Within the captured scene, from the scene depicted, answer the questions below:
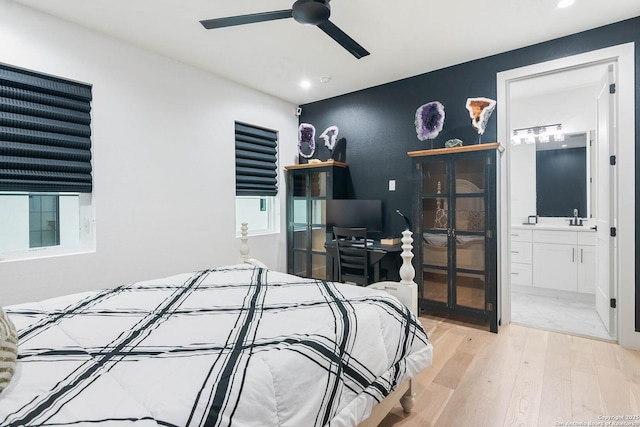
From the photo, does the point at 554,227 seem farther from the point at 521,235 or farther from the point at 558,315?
the point at 558,315

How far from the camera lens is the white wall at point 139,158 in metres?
2.37

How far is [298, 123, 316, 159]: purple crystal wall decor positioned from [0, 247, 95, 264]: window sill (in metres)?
2.73

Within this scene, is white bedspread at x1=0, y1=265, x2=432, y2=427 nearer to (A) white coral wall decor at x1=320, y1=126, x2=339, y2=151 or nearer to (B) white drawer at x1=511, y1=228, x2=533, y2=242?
(A) white coral wall decor at x1=320, y1=126, x2=339, y2=151

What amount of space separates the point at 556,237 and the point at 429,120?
2.25 meters

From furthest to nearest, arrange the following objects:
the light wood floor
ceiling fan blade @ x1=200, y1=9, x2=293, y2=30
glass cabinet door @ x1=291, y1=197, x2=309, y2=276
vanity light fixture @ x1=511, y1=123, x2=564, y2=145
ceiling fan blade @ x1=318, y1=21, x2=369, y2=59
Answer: glass cabinet door @ x1=291, y1=197, x2=309, y2=276 → vanity light fixture @ x1=511, y1=123, x2=564, y2=145 → ceiling fan blade @ x1=318, y1=21, x2=369, y2=59 → ceiling fan blade @ x1=200, y1=9, x2=293, y2=30 → the light wood floor

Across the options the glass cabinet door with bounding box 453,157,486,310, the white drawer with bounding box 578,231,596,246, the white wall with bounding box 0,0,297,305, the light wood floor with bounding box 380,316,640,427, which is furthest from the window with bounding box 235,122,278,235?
the white drawer with bounding box 578,231,596,246

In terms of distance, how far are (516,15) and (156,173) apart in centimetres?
336

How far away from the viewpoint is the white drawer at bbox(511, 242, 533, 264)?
409 cm

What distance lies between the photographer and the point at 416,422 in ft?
5.74

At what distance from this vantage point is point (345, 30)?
2.71 meters

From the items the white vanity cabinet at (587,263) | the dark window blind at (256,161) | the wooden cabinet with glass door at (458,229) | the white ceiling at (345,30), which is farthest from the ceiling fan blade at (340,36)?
the white vanity cabinet at (587,263)

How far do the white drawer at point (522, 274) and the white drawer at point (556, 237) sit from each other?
0.37 meters

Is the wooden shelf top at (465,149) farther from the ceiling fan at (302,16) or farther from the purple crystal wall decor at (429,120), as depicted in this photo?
the ceiling fan at (302,16)

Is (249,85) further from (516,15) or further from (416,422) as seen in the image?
(416,422)
